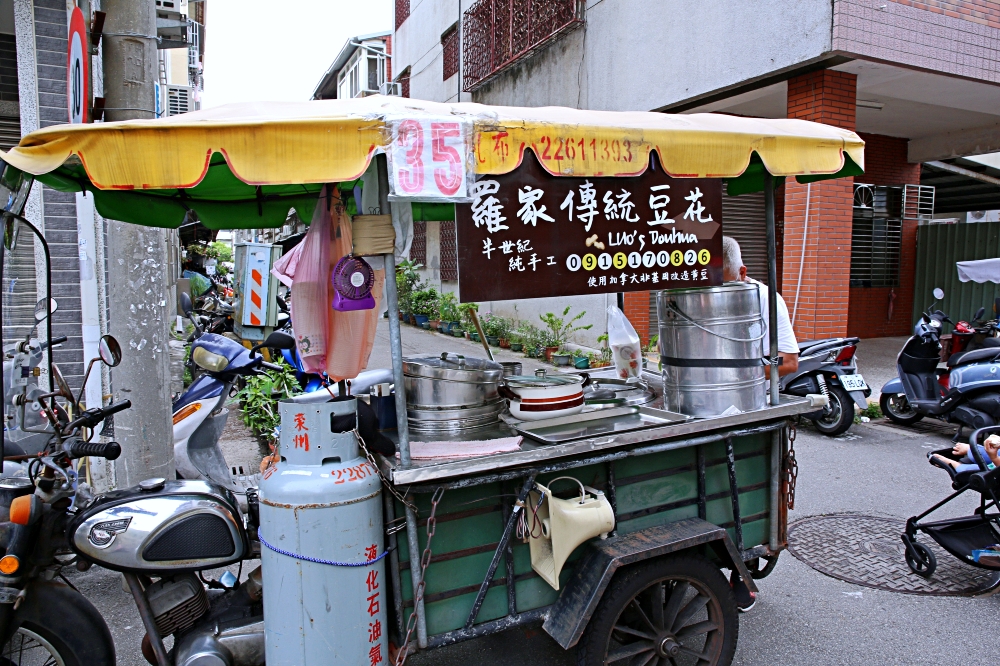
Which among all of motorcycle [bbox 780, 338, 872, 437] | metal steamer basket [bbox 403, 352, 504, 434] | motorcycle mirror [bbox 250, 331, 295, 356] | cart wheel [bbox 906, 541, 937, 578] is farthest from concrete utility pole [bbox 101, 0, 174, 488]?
motorcycle [bbox 780, 338, 872, 437]

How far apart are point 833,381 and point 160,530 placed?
6254 millimetres

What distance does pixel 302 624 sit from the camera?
7.38 feet

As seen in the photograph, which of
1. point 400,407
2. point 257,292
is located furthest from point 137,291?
point 257,292

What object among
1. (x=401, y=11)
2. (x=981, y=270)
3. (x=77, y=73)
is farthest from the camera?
(x=401, y=11)

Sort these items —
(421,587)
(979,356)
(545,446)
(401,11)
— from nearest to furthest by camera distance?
(421,587) < (545,446) < (979,356) < (401,11)

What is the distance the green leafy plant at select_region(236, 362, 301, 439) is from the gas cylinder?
4.15 meters

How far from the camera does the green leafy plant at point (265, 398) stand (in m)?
6.49

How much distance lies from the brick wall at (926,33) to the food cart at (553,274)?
4428 millimetres

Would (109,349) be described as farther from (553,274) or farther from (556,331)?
(556,331)

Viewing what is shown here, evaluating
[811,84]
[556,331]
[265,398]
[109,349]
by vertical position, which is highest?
[811,84]

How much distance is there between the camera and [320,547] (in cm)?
222

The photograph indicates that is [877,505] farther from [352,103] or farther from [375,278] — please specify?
[352,103]

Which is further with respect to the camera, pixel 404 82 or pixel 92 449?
pixel 404 82

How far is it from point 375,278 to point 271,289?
7.35m
